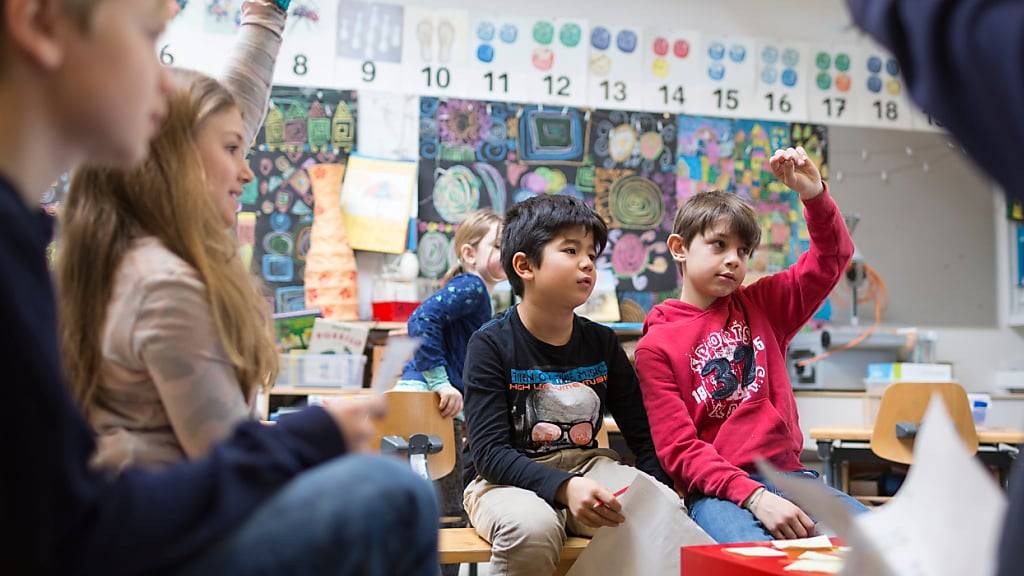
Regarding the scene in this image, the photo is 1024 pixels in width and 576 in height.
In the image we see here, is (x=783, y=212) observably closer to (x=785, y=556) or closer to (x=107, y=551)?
(x=785, y=556)

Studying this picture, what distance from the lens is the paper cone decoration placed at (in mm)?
4230

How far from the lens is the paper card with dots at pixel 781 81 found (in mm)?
4906

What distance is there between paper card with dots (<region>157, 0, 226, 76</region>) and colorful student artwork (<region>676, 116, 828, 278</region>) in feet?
7.60

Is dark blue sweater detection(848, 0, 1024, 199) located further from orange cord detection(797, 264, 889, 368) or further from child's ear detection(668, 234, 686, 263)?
orange cord detection(797, 264, 889, 368)

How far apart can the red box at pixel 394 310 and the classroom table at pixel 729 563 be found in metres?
2.93

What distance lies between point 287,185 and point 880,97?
3176 millimetres

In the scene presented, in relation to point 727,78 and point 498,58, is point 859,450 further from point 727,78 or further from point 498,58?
point 498,58

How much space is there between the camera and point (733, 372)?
5.99ft

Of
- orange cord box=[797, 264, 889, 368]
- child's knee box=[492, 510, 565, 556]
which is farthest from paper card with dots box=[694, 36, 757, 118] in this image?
child's knee box=[492, 510, 565, 556]

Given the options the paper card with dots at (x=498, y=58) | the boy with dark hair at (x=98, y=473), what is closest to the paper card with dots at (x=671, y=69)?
the paper card with dots at (x=498, y=58)

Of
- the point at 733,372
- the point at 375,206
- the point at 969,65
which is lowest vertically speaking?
the point at 733,372

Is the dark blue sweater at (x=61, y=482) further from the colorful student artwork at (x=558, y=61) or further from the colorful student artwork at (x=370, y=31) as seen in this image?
the colorful student artwork at (x=558, y=61)

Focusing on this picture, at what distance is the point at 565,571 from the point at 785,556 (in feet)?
1.93

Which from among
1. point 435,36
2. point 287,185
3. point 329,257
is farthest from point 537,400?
point 435,36
